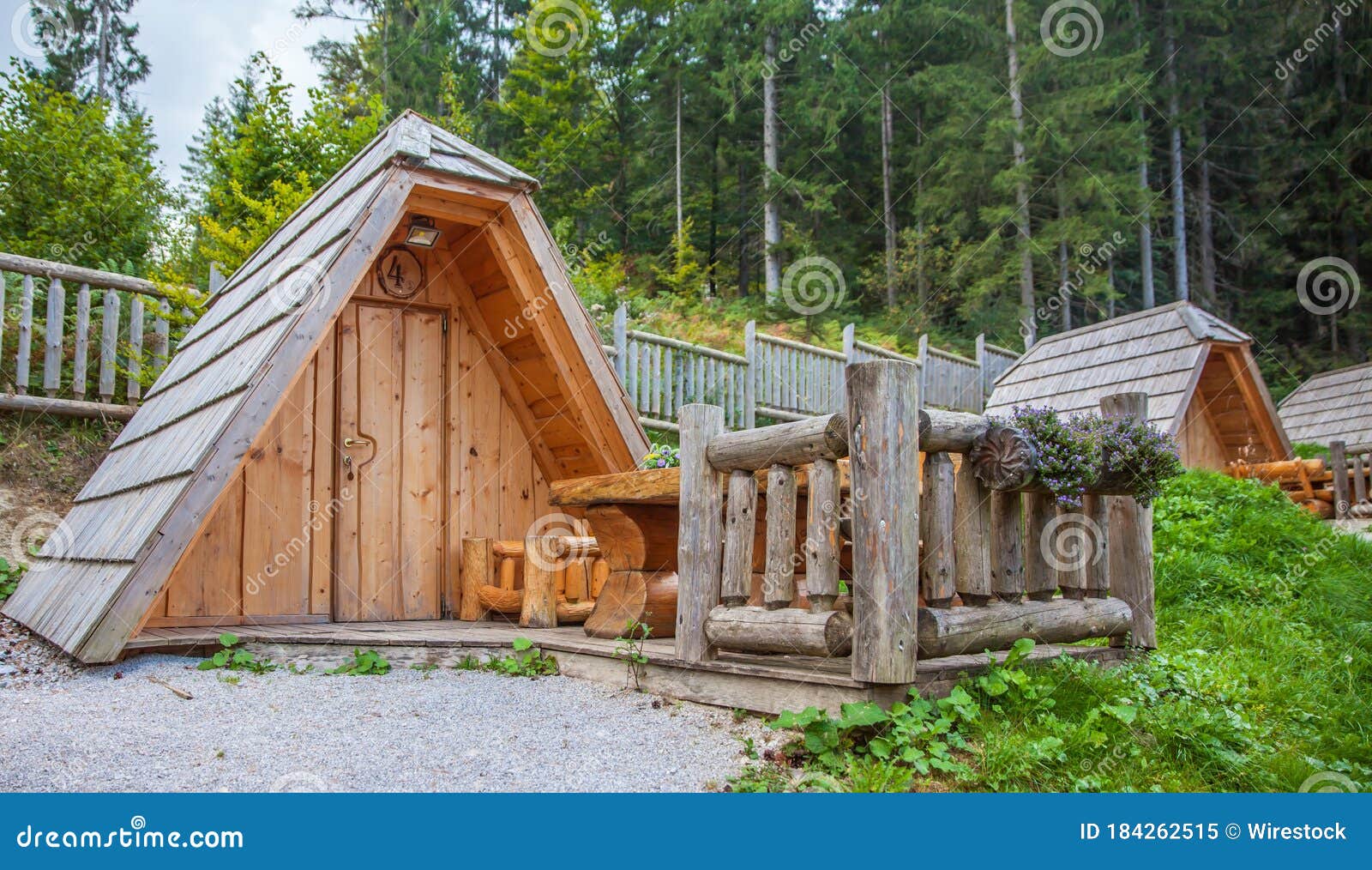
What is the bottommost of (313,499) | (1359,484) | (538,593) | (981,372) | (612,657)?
(612,657)

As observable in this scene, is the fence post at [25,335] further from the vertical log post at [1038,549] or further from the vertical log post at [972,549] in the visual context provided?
the vertical log post at [1038,549]

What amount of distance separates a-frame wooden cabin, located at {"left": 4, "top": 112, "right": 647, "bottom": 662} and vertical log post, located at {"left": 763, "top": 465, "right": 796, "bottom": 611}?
8.10ft

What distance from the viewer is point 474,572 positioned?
22.4 ft

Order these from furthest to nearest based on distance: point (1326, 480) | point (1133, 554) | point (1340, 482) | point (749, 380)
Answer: point (749, 380)
point (1326, 480)
point (1340, 482)
point (1133, 554)

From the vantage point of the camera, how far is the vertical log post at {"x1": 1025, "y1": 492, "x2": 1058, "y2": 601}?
178 inches

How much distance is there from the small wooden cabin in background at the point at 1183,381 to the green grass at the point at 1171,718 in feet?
15.5

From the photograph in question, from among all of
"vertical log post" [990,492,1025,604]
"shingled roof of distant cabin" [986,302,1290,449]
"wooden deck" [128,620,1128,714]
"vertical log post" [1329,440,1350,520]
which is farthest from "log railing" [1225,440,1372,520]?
→ "vertical log post" [990,492,1025,604]

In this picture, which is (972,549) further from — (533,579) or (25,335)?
(25,335)

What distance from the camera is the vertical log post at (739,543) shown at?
4355 mm

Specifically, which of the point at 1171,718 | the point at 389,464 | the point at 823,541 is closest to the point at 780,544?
the point at 823,541

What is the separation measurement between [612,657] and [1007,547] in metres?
2.01

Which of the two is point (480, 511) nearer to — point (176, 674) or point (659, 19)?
point (176, 674)

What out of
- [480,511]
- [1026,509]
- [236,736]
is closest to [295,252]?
[480,511]

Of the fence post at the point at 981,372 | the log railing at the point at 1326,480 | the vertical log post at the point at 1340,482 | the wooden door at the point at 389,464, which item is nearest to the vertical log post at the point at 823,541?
the wooden door at the point at 389,464
